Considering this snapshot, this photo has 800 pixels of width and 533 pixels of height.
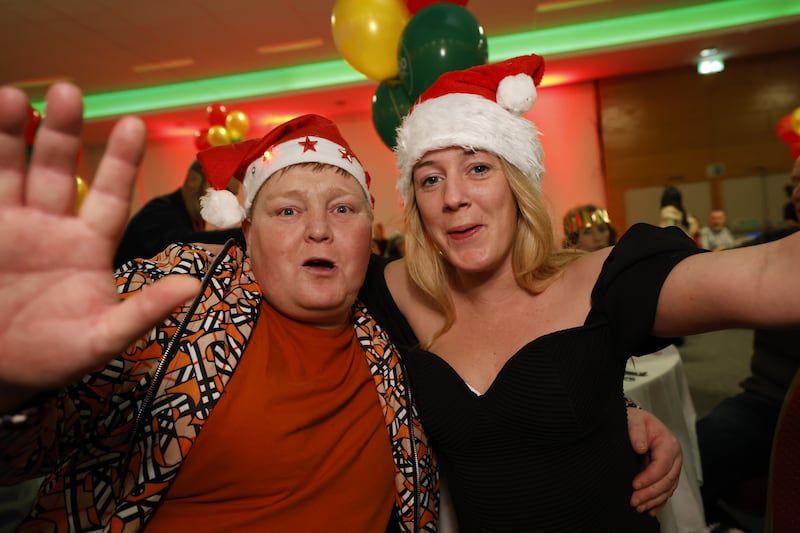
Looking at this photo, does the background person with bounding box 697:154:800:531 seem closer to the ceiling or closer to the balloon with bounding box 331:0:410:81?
the balloon with bounding box 331:0:410:81

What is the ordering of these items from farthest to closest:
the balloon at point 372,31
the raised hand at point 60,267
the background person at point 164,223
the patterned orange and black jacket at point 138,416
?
1. the balloon at point 372,31
2. the background person at point 164,223
3. the patterned orange and black jacket at point 138,416
4. the raised hand at point 60,267

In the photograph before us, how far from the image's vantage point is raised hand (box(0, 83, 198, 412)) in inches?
29.0

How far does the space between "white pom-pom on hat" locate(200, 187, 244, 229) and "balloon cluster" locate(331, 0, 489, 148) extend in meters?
1.55

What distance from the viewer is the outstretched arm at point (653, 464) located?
4.53ft

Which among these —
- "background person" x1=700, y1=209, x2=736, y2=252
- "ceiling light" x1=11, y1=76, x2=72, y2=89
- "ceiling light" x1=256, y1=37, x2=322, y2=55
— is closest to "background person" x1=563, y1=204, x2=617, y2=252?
"background person" x1=700, y1=209, x2=736, y2=252

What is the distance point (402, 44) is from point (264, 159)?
5.70 ft

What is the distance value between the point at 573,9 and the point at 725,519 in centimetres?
637

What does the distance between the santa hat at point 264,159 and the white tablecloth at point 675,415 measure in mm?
1611

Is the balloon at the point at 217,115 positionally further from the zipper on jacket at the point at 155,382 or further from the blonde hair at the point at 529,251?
the zipper on jacket at the point at 155,382

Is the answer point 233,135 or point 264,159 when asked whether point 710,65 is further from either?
point 264,159

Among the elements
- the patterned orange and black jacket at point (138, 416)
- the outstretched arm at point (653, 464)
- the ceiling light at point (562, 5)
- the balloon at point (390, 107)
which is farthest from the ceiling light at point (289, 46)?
the outstretched arm at point (653, 464)

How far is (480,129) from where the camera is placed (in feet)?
4.86

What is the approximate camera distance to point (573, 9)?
6.85 m

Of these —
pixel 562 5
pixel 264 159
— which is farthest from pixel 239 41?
pixel 264 159
